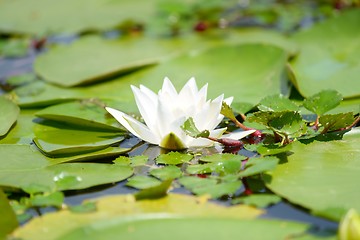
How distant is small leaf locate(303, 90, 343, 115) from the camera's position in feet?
6.63

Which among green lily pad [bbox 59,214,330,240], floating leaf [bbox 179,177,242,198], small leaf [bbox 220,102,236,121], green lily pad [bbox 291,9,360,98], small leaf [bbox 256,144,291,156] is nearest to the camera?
green lily pad [bbox 59,214,330,240]

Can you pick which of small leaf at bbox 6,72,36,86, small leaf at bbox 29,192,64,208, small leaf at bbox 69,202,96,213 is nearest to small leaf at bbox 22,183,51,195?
small leaf at bbox 29,192,64,208

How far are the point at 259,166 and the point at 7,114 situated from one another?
1049mm

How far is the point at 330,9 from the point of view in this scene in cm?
359

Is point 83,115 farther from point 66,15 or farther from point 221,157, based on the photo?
point 66,15

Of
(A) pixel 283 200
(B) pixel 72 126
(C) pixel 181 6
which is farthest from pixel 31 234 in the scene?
(C) pixel 181 6

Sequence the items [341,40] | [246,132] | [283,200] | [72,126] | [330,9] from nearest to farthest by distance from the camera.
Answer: [283,200], [246,132], [72,126], [341,40], [330,9]

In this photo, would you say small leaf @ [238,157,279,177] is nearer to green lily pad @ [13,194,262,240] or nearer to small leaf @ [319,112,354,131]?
green lily pad @ [13,194,262,240]

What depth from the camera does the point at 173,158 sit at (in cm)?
197

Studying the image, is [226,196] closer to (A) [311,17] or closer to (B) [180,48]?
(B) [180,48]

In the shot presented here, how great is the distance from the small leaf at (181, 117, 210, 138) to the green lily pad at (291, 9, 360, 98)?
2.05ft

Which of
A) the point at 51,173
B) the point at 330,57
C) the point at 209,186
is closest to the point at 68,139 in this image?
the point at 51,173

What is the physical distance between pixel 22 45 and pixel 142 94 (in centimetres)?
155

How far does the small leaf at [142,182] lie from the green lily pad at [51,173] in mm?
38
